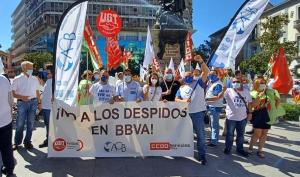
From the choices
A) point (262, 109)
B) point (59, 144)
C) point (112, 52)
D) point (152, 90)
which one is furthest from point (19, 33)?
point (262, 109)

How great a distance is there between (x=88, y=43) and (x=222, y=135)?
414 cm

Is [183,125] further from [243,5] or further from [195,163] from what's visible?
[243,5]

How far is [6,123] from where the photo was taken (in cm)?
636

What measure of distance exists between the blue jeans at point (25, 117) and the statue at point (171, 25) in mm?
12973

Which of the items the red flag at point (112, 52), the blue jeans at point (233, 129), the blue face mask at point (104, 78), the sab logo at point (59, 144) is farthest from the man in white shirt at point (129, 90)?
the red flag at point (112, 52)

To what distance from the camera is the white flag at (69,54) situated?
281 inches

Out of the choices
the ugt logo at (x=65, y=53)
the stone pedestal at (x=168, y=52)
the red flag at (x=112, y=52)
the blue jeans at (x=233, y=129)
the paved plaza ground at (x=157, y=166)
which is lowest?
the paved plaza ground at (x=157, y=166)

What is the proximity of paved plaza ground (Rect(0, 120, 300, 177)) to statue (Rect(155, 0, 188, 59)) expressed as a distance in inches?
520

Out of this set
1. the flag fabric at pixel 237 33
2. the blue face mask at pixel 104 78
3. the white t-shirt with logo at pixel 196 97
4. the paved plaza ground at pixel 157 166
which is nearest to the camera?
the paved plaza ground at pixel 157 166

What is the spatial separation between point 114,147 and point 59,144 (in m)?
1.01

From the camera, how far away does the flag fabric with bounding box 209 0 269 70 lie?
7844 millimetres

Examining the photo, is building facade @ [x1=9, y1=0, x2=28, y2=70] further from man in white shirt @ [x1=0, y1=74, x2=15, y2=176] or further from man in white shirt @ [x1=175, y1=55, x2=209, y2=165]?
man in white shirt @ [x1=0, y1=74, x2=15, y2=176]

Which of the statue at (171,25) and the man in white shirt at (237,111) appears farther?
the statue at (171,25)

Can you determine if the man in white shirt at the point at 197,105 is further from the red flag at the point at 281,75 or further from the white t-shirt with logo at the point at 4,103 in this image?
the white t-shirt with logo at the point at 4,103
